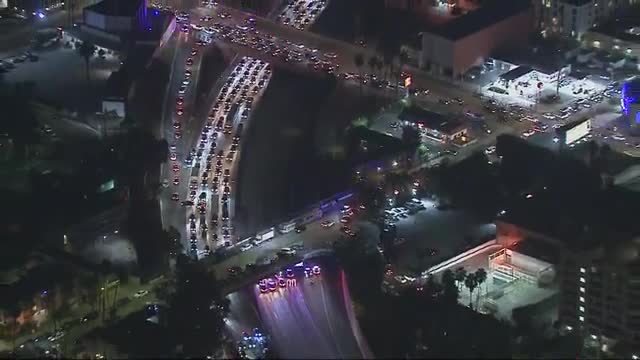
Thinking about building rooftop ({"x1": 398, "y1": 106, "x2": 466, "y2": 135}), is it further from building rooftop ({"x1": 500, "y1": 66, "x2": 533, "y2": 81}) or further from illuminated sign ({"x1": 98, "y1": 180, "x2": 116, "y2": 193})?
illuminated sign ({"x1": 98, "y1": 180, "x2": 116, "y2": 193})

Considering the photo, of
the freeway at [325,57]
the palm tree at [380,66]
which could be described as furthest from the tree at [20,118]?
the palm tree at [380,66]

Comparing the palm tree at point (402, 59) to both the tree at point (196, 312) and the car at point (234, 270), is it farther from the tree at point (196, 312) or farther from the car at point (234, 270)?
the tree at point (196, 312)

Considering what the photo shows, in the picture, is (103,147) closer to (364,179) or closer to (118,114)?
(118,114)

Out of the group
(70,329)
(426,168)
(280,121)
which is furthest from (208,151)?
(70,329)

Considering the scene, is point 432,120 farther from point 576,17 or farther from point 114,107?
point 114,107

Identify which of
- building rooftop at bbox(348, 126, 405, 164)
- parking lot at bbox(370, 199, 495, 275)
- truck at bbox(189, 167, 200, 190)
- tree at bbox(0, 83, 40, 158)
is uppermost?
tree at bbox(0, 83, 40, 158)

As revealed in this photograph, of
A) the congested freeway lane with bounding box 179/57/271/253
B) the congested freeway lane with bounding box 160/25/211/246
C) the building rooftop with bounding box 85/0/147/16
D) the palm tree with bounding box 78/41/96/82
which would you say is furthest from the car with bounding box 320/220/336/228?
the building rooftop with bounding box 85/0/147/16
